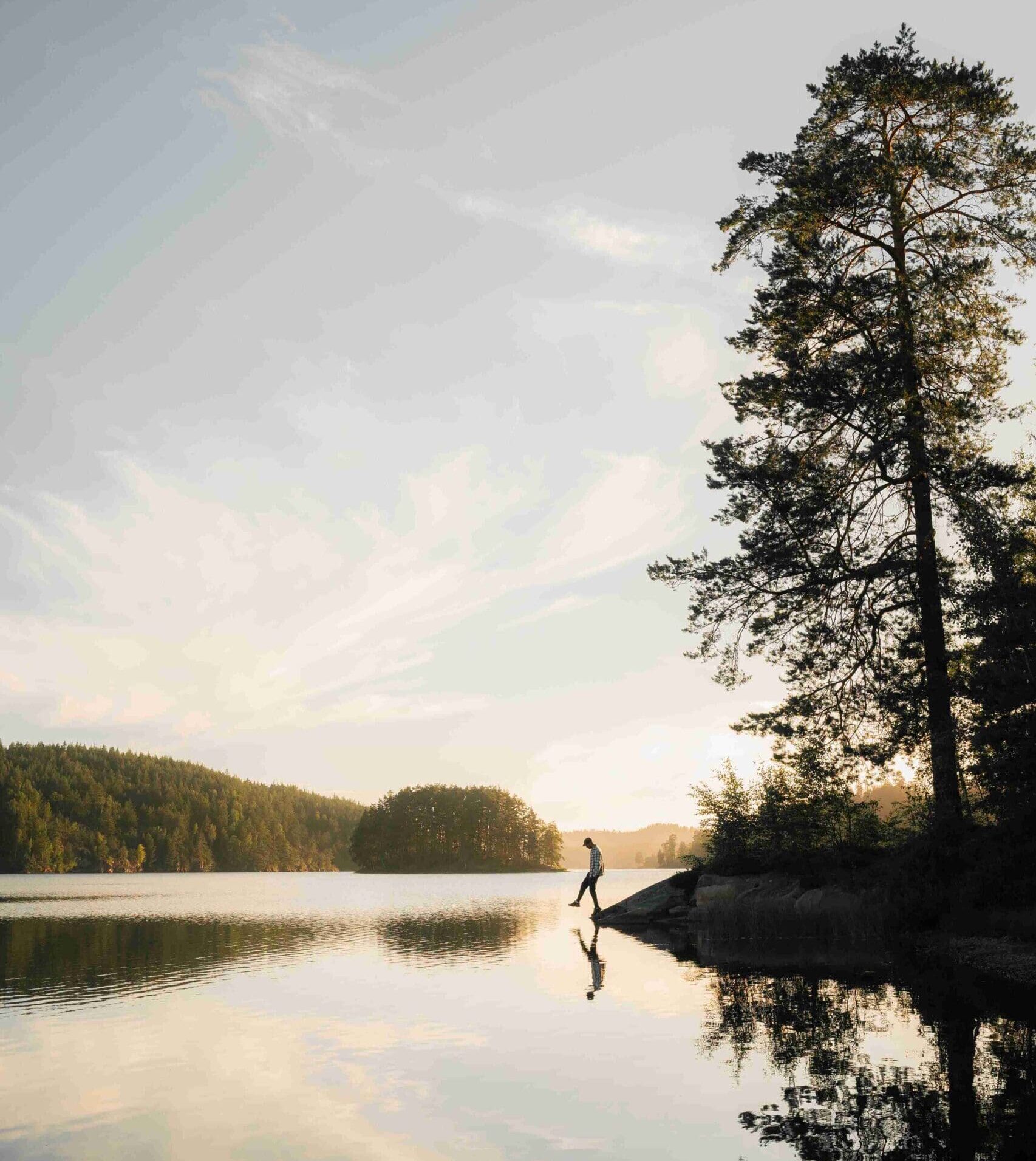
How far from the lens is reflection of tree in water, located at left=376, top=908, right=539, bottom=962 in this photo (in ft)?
63.9

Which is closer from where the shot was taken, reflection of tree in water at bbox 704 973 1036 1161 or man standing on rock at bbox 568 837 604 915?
reflection of tree in water at bbox 704 973 1036 1161

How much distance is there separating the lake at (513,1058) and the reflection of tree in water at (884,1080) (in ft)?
0.10

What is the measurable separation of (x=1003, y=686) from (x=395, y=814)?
142 m

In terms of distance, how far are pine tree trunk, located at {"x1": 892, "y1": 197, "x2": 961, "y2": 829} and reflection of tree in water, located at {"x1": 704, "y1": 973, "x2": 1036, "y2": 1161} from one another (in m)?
8.29

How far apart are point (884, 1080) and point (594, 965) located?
31.5 feet

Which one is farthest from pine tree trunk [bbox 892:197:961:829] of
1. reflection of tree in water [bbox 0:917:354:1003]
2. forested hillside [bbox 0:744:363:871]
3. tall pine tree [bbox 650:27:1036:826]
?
forested hillside [bbox 0:744:363:871]

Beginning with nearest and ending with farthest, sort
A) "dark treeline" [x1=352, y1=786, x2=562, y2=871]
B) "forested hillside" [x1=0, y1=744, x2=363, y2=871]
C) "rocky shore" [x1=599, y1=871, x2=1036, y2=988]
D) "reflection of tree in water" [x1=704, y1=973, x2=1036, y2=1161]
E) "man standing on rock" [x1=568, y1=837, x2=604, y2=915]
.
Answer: "reflection of tree in water" [x1=704, y1=973, x2=1036, y2=1161], "rocky shore" [x1=599, y1=871, x2=1036, y2=988], "man standing on rock" [x1=568, y1=837, x2=604, y2=915], "dark treeline" [x1=352, y1=786, x2=562, y2=871], "forested hillside" [x1=0, y1=744, x2=363, y2=871]

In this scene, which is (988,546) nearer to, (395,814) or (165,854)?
(395,814)

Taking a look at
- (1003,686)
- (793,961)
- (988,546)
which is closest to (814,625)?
(988,546)

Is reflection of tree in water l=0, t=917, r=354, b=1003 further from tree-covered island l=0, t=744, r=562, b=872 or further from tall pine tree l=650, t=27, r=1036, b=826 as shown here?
tree-covered island l=0, t=744, r=562, b=872

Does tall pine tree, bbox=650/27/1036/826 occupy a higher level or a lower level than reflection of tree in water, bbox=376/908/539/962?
higher

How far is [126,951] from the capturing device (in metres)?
20.3

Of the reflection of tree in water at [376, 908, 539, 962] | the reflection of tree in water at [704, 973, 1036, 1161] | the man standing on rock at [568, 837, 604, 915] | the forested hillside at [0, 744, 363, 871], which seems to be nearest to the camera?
the reflection of tree in water at [704, 973, 1036, 1161]

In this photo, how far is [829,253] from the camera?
74.3 feet
